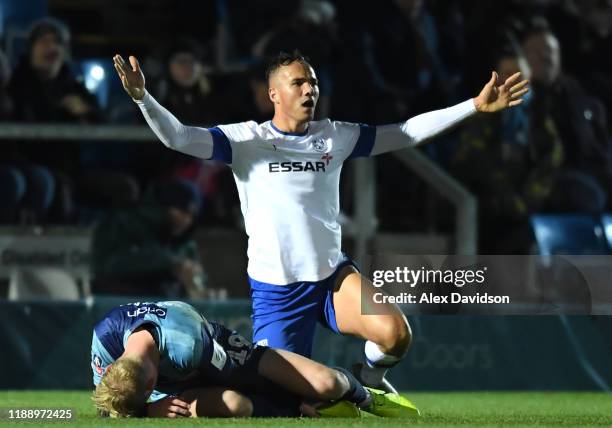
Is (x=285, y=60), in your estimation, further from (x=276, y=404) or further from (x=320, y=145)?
(x=276, y=404)

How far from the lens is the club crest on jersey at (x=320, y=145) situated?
26.7 ft

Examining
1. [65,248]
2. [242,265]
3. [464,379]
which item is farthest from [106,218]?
[464,379]

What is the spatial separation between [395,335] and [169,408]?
121cm

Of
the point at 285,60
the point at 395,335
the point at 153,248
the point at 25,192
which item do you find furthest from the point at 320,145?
the point at 25,192

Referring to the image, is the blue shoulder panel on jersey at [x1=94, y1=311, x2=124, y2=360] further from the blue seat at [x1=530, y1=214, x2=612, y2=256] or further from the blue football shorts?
the blue seat at [x1=530, y1=214, x2=612, y2=256]

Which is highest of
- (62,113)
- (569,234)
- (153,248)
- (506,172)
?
(62,113)

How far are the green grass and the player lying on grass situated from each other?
0.73ft

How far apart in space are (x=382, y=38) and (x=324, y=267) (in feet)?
18.4

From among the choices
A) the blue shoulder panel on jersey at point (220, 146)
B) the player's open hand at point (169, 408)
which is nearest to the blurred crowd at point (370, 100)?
the blue shoulder panel on jersey at point (220, 146)

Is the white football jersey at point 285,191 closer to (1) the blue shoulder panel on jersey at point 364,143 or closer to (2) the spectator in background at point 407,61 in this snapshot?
(1) the blue shoulder panel on jersey at point 364,143

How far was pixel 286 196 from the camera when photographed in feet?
26.4

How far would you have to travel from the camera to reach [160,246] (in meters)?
11.3

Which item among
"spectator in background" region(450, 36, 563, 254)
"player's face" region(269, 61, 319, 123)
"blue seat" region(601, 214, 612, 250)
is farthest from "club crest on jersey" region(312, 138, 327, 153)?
"blue seat" region(601, 214, 612, 250)

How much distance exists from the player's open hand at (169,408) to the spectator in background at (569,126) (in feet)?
18.4
